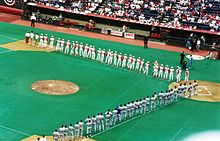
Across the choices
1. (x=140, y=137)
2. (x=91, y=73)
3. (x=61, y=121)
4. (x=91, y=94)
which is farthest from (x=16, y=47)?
(x=140, y=137)

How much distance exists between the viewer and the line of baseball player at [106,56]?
169 feet

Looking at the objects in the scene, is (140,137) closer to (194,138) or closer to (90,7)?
(194,138)

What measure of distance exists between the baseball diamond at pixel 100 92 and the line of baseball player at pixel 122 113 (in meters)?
0.08

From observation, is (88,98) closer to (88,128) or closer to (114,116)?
(114,116)

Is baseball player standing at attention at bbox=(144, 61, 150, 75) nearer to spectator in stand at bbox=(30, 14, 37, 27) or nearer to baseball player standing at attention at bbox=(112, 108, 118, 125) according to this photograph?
baseball player standing at attention at bbox=(112, 108, 118, 125)

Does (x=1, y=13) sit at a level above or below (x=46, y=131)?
above

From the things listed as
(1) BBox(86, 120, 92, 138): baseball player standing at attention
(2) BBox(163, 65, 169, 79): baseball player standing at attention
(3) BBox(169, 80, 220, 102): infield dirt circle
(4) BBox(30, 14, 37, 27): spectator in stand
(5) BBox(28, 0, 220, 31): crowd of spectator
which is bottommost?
(1) BBox(86, 120, 92, 138): baseball player standing at attention

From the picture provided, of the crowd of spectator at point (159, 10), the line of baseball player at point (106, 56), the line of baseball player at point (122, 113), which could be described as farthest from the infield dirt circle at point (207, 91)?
the crowd of spectator at point (159, 10)

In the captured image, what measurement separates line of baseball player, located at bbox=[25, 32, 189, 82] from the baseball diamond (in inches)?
4.7

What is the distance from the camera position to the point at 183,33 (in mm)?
65000

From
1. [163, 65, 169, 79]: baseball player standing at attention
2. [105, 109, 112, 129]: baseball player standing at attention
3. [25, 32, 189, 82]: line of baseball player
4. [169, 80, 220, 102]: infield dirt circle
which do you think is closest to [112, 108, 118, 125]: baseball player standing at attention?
[105, 109, 112, 129]: baseball player standing at attention

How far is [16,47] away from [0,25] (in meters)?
10.7

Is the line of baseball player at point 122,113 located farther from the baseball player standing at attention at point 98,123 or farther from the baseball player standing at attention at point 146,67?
the baseball player standing at attention at point 146,67

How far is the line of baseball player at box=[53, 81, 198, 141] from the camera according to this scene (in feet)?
116
